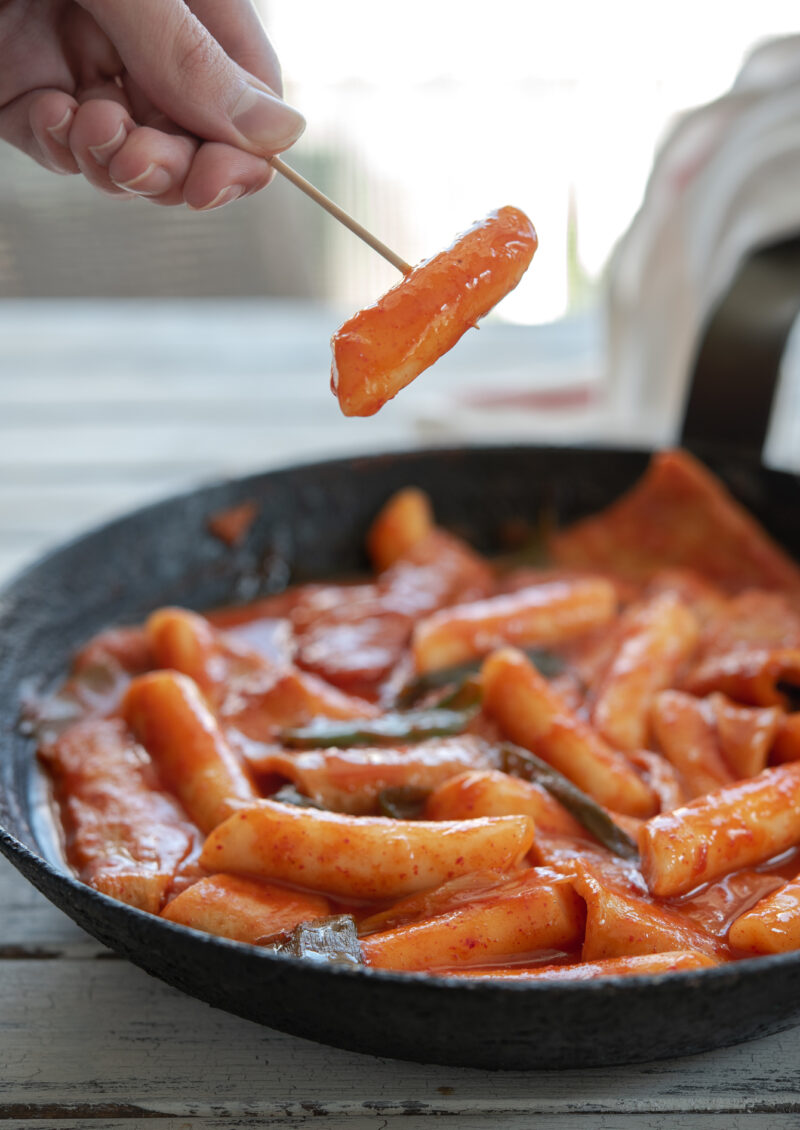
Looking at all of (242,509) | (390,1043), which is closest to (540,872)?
(390,1043)

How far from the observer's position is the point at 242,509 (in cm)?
223

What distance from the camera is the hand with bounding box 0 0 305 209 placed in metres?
1.29

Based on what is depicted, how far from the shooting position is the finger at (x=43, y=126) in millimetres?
1425

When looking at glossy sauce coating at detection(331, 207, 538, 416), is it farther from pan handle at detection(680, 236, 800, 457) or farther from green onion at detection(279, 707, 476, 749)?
pan handle at detection(680, 236, 800, 457)

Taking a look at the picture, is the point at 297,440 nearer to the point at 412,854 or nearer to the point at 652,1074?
the point at 412,854

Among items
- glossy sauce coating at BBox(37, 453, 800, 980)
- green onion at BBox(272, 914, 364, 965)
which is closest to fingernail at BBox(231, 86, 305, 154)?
glossy sauce coating at BBox(37, 453, 800, 980)

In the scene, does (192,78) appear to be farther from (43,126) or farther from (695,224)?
(695,224)

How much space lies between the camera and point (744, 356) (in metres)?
2.10

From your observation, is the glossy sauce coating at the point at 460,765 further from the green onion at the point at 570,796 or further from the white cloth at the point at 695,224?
the white cloth at the point at 695,224

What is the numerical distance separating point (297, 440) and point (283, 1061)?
2.15m

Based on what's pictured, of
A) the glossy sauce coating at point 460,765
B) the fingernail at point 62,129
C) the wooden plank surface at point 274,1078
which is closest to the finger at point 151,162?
the fingernail at point 62,129

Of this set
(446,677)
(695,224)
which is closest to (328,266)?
(695,224)

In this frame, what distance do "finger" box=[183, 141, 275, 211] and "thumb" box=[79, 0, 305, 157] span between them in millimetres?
13

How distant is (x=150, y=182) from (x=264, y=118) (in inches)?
6.1
